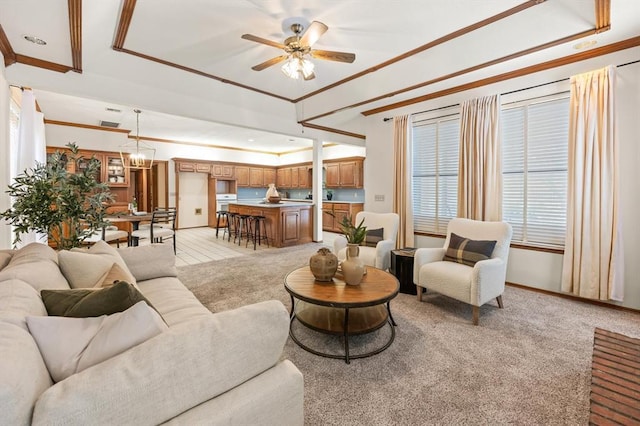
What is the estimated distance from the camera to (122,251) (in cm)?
260

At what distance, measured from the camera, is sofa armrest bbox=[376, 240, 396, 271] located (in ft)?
12.4

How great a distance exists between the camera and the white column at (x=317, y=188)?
6801 mm

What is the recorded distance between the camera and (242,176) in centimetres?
1014

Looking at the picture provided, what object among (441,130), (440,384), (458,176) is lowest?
(440,384)

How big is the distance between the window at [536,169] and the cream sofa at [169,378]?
388 centimetres

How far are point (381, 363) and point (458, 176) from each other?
3.10 meters

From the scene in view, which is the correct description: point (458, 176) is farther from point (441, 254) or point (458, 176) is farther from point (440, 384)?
point (440, 384)

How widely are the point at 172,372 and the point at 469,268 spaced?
2960mm

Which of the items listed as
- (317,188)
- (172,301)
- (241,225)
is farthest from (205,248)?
(172,301)

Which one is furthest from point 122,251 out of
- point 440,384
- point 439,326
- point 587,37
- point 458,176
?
point 587,37

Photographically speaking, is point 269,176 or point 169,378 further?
point 269,176

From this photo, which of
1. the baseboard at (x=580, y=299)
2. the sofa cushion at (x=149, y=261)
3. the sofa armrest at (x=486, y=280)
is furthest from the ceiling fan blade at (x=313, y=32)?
the baseboard at (x=580, y=299)

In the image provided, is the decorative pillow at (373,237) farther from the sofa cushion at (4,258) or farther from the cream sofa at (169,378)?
the sofa cushion at (4,258)

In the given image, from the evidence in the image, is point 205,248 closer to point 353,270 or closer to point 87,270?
point 87,270
